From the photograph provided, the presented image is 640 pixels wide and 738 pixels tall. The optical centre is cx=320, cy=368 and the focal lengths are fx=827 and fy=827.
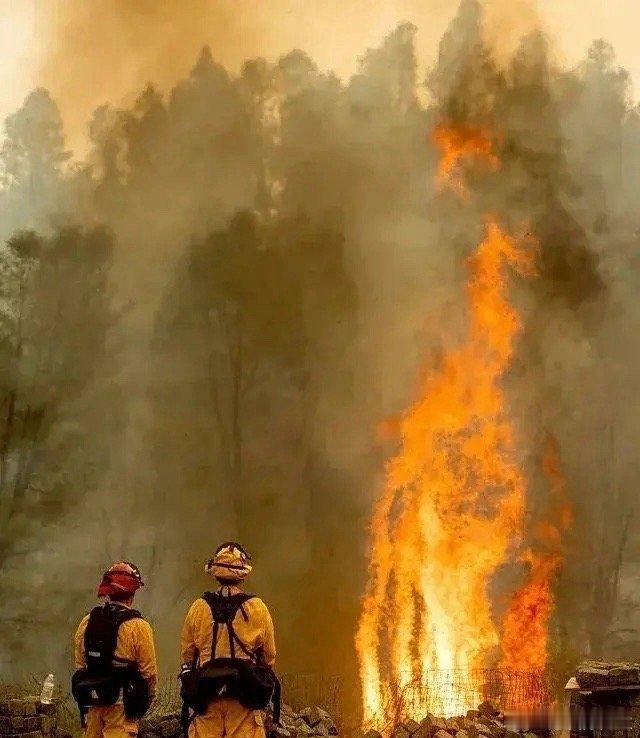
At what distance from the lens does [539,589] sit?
726 inches

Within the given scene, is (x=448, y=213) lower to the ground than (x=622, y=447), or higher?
higher

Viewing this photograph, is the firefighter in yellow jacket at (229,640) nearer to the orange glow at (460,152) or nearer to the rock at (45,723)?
Result: the rock at (45,723)

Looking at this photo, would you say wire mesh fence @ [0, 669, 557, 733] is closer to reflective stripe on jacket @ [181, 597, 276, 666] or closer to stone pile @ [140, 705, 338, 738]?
stone pile @ [140, 705, 338, 738]

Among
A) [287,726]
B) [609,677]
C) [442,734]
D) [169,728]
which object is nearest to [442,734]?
[442,734]

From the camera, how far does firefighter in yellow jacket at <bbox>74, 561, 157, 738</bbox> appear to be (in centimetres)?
637

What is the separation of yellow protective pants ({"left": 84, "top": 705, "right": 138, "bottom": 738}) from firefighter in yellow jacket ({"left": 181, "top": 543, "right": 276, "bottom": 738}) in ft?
2.04

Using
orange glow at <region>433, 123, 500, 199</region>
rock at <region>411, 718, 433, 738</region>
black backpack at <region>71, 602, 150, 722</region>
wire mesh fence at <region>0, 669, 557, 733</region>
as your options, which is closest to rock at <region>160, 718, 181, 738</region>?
rock at <region>411, 718, 433, 738</region>

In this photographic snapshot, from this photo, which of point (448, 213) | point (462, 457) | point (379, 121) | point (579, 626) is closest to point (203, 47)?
point (379, 121)

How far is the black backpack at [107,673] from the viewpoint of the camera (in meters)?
6.36

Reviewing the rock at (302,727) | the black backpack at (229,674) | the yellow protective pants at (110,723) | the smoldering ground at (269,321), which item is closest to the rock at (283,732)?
the rock at (302,727)

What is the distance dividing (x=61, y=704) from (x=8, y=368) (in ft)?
30.9

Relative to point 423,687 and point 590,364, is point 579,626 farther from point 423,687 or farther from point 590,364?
point 423,687

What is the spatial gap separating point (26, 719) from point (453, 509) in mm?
9272

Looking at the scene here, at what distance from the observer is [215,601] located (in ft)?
20.2
